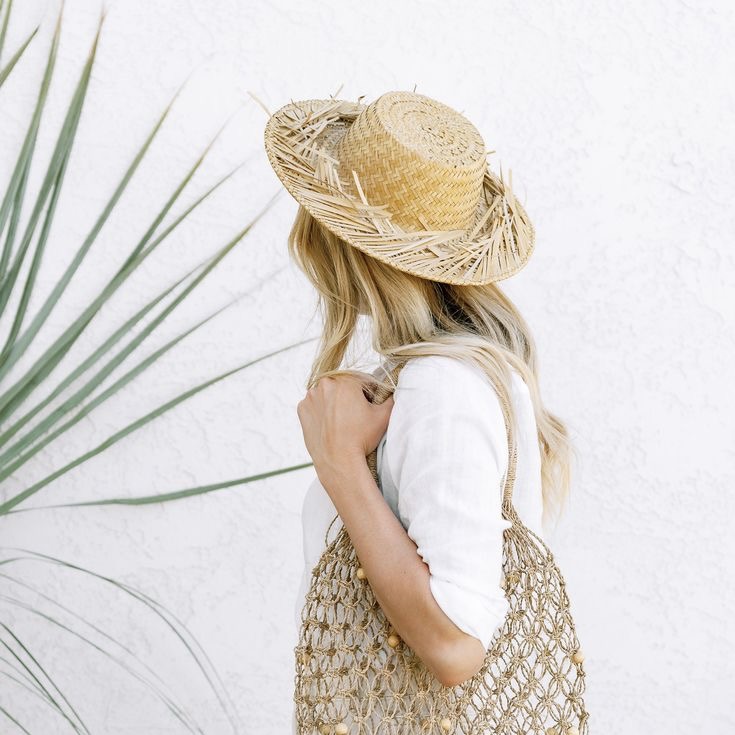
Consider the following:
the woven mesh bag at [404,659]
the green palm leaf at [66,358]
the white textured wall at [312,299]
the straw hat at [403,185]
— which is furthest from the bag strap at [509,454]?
the white textured wall at [312,299]

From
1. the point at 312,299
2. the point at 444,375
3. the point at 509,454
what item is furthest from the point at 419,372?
the point at 312,299

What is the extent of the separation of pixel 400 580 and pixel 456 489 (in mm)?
97

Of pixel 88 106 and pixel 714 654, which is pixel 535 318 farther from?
pixel 88 106

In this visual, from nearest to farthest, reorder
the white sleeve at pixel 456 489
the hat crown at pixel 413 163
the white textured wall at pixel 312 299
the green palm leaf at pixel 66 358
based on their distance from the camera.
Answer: the white sleeve at pixel 456 489
the hat crown at pixel 413 163
the green palm leaf at pixel 66 358
the white textured wall at pixel 312 299

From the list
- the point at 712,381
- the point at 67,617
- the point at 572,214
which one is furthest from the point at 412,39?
the point at 67,617

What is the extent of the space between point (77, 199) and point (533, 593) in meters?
1.16

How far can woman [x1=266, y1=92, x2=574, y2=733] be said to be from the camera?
2.33 feet

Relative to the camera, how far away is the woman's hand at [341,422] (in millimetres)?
797

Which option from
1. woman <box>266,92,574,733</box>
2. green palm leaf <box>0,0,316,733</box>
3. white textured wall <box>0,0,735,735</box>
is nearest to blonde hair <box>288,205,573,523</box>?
woman <box>266,92,574,733</box>

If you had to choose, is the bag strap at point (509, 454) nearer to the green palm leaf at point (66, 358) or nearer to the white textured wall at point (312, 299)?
the green palm leaf at point (66, 358)

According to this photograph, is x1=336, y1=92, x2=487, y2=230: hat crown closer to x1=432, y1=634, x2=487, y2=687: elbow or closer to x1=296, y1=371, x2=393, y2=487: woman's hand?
x1=296, y1=371, x2=393, y2=487: woman's hand

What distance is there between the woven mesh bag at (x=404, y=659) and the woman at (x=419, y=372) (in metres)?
0.03

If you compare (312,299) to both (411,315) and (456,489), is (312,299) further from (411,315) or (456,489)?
(456,489)

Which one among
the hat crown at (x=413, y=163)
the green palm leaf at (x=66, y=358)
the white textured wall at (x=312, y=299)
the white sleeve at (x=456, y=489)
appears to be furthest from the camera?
the white textured wall at (x=312, y=299)
